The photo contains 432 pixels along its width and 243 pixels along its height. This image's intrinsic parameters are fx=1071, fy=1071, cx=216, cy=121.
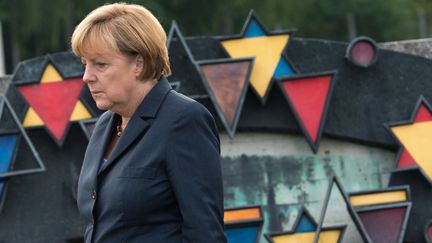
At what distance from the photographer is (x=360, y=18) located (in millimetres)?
33250

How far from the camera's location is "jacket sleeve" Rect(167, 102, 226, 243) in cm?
303

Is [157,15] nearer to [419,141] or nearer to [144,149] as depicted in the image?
[419,141]

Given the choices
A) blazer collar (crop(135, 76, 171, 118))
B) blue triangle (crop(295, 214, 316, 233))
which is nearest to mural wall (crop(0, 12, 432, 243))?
blue triangle (crop(295, 214, 316, 233))

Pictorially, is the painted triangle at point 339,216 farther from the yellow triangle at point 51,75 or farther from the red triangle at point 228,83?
the yellow triangle at point 51,75

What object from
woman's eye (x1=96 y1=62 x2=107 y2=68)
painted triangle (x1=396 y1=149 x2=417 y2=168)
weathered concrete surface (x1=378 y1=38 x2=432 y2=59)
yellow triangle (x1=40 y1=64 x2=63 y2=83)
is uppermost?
weathered concrete surface (x1=378 y1=38 x2=432 y2=59)

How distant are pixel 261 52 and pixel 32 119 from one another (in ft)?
4.88

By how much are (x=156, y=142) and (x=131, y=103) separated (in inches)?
6.9

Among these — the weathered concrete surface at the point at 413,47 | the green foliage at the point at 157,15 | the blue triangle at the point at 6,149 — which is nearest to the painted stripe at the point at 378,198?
the weathered concrete surface at the point at 413,47

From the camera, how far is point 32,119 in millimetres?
6629

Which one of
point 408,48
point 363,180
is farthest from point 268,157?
point 408,48

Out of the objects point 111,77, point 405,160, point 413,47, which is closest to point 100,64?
point 111,77

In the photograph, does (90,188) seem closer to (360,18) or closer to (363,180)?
(363,180)

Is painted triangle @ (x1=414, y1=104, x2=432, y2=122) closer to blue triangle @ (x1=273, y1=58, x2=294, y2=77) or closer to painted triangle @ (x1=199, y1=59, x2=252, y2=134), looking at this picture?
blue triangle @ (x1=273, y1=58, x2=294, y2=77)

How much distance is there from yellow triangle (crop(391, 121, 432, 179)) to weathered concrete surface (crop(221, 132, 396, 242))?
21 centimetres
